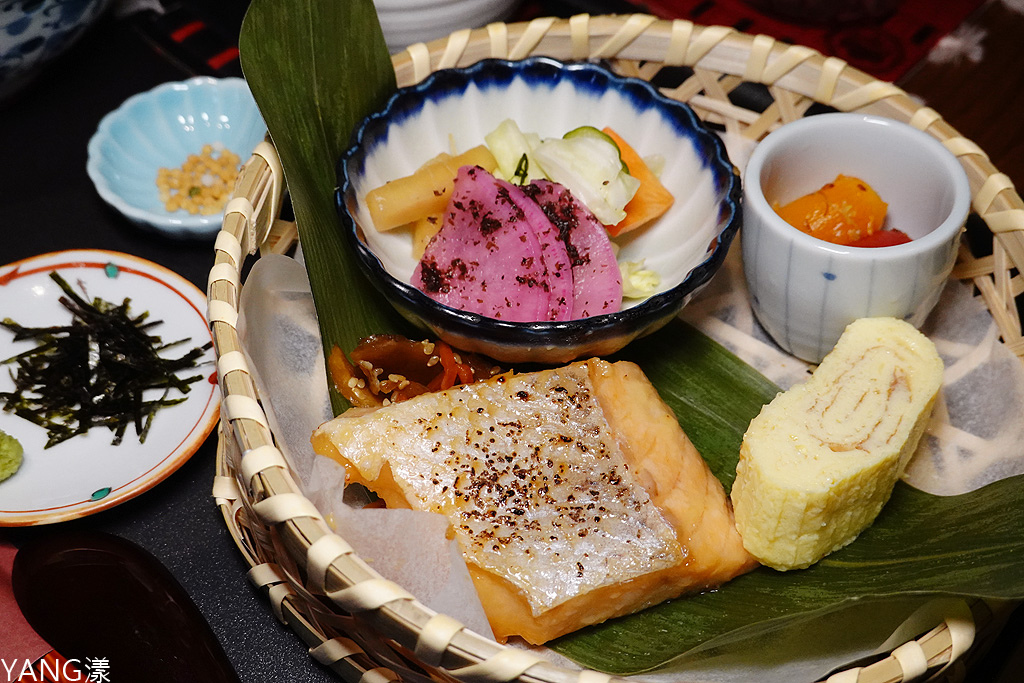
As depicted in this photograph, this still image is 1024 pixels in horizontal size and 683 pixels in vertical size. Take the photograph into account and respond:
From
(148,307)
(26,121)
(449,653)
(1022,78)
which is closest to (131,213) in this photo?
(148,307)

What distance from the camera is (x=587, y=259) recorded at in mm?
2012

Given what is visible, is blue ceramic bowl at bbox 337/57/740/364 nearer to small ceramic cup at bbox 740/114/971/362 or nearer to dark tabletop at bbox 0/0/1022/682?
small ceramic cup at bbox 740/114/971/362

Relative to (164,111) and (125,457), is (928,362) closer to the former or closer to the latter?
(125,457)

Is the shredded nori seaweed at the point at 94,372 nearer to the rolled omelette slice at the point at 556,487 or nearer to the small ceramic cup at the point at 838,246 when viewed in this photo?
the rolled omelette slice at the point at 556,487

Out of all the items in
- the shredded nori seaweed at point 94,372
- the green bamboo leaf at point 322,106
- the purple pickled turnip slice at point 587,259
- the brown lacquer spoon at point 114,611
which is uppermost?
the green bamboo leaf at point 322,106

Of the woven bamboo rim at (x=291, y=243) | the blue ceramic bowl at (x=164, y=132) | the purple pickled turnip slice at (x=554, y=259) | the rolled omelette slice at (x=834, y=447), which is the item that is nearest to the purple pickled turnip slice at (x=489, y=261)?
the purple pickled turnip slice at (x=554, y=259)

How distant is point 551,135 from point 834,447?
117cm

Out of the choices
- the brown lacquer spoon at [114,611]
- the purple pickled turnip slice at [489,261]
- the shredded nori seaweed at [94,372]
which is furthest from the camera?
the shredded nori seaweed at [94,372]

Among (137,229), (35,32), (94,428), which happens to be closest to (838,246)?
(94,428)

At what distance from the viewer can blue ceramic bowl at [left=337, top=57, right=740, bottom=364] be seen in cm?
189

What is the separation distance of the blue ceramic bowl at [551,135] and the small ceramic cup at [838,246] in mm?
119

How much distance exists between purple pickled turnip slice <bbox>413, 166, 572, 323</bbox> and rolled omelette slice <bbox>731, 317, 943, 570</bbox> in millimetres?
552

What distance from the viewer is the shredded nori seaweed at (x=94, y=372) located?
2.09 metres

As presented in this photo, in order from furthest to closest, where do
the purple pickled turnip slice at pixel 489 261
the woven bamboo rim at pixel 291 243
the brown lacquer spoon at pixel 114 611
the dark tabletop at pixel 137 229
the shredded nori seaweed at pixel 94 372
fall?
the shredded nori seaweed at pixel 94 372 < the purple pickled turnip slice at pixel 489 261 < the dark tabletop at pixel 137 229 < the brown lacquer spoon at pixel 114 611 < the woven bamboo rim at pixel 291 243
